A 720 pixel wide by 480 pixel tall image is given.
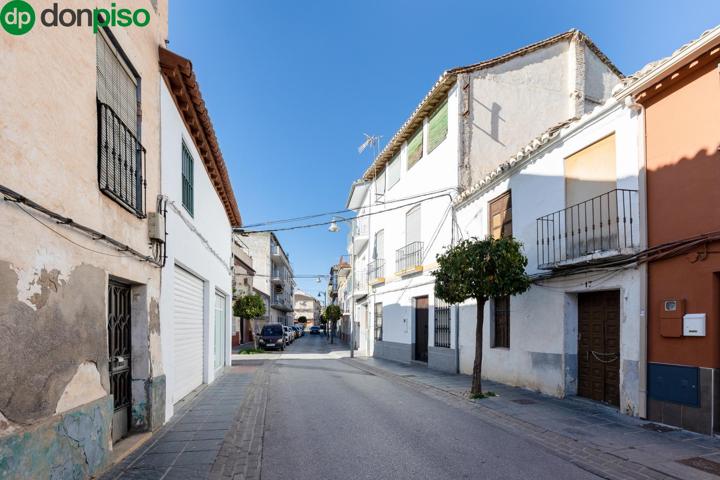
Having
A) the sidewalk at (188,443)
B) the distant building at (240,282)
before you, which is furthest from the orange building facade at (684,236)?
the distant building at (240,282)

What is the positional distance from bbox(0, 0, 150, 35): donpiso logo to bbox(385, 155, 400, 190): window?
1455 centimetres

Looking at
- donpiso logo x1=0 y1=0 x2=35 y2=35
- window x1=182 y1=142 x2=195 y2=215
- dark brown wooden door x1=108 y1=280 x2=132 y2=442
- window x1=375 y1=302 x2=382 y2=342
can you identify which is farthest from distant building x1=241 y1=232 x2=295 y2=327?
donpiso logo x1=0 y1=0 x2=35 y2=35

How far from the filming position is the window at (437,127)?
15.8 meters

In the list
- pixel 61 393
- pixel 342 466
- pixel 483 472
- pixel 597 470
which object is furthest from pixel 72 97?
pixel 597 470

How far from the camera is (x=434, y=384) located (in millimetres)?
11828

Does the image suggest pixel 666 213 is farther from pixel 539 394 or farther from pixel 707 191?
pixel 539 394

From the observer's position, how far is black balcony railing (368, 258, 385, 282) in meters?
22.0

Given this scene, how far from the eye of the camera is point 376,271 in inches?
898

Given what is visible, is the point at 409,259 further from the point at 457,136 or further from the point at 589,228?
the point at 589,228

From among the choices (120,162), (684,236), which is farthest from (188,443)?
(684,236)

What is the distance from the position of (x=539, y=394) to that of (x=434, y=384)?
2.74m

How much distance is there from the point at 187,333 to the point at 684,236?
890 centimetres

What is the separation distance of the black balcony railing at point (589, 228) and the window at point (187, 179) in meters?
7.10

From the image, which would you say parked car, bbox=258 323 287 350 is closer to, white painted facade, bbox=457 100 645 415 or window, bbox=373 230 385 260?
window, bbox=373 230 385 260
